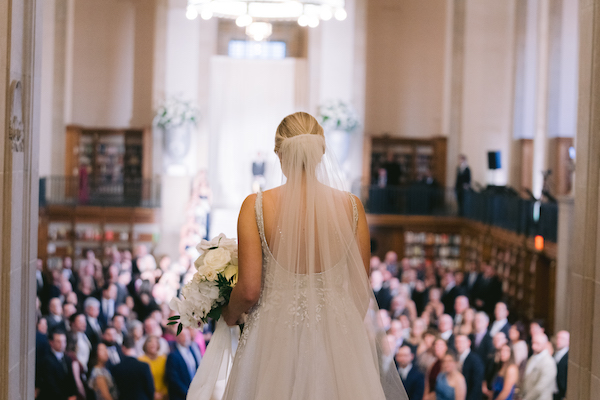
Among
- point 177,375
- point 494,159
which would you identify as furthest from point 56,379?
point 494,159

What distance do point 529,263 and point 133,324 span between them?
808cm

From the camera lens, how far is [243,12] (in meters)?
9.14

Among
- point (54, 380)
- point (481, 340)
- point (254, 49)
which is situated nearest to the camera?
point (54, 380)

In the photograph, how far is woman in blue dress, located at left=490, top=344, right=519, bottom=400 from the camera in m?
6.99

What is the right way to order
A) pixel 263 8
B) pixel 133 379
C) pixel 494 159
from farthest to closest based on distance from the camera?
pixel 494 159, pixel 263 8, pixel 133 379

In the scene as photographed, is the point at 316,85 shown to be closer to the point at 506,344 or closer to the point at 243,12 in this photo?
the point at 243,12

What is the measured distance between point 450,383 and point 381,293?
4617 millimetres

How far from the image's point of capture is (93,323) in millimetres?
8992

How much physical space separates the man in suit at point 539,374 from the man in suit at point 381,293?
3729 millimetres

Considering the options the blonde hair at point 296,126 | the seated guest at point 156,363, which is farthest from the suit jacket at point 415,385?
the blonde hair at point 296,126

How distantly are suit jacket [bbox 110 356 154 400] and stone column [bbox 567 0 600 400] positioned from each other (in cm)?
394

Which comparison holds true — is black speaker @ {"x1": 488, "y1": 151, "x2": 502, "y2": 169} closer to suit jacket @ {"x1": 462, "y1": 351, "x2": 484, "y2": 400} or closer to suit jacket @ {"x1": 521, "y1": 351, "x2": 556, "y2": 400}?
suit jacket @ {"x1": 521, "y1": 351, "x2": 556, "y2": 400}

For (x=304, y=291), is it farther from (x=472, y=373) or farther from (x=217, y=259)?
(x=472, y=373)

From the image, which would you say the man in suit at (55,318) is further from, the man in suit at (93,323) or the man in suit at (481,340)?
the man in suit at (481,340)
